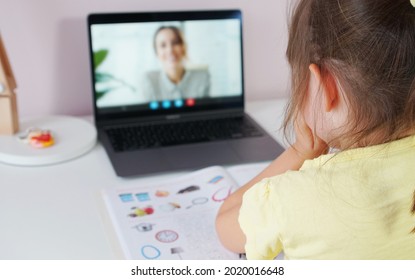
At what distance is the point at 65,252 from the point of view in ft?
2.60

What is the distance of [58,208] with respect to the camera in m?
0.89

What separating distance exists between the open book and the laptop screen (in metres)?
0.22

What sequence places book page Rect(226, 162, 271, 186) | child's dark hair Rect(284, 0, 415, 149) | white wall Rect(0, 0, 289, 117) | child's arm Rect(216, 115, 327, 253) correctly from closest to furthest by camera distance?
child's dark hair Rect(284, 0, 415, 149), child's arm Rect(216, 115, 327, 253), book page Rect(226, 162, 271, 186), white wall Rect(0, 0, 289, 117)

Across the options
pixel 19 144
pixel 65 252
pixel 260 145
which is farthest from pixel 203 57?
pixel 65 252

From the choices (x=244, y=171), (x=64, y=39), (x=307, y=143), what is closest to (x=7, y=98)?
(x=64, y=39)

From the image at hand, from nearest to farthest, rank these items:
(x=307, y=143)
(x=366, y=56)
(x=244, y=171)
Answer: (x=366, y=56) → (x=307, y=143) → (x=244, y=171)

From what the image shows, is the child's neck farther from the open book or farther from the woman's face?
the woman's face

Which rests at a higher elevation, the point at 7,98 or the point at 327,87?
the point at 327,87

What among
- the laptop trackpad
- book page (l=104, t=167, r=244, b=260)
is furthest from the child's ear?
the laptop trackpad

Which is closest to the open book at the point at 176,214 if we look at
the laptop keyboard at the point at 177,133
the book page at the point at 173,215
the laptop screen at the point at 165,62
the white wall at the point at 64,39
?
the book page at the point at 173,215

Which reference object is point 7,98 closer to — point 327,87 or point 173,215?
point 173,215

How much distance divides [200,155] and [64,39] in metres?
0.35

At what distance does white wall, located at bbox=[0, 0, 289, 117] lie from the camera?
1.11 m
